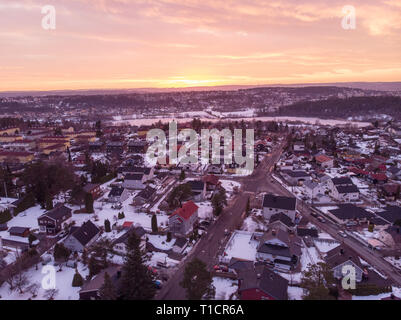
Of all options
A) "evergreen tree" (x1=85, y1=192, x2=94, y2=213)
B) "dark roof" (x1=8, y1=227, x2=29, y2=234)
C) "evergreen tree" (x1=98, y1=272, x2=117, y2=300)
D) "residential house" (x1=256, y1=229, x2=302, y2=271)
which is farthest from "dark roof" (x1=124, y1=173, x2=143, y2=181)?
"evergreen tree" (x1=98, y1=272, x2=117, y2=300)

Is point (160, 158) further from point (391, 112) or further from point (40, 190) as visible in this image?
point (391, 112)

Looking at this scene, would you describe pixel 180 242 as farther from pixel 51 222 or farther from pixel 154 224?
pixel 51 222

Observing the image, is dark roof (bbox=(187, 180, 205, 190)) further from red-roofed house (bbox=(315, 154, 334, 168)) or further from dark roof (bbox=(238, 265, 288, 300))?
red-roofed house (bbox=(315, 154, 334, 168))

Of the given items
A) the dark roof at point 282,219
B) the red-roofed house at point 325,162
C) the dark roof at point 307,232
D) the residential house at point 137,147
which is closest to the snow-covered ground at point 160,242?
the dark roof at point 282,219

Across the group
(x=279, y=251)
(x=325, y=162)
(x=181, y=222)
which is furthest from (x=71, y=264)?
(x=325, y=162)

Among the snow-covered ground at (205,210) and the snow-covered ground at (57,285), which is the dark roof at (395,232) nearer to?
the snow-covered ground at (205,210)
